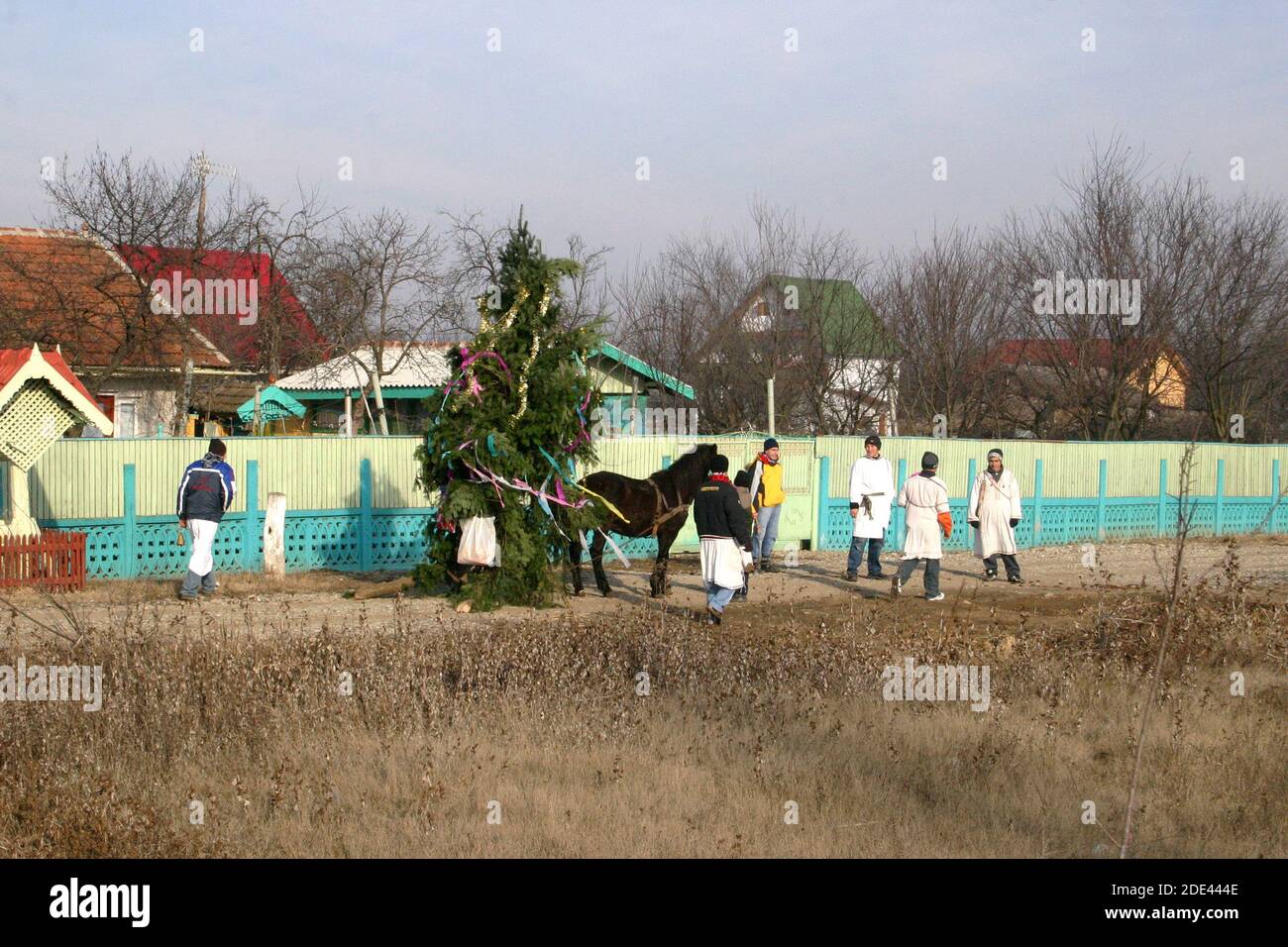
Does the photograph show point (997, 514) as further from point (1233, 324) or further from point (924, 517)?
point (1233, 324)

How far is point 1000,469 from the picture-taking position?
17.4 m

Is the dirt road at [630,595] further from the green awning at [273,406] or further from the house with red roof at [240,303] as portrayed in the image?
the house with red roof at [240,303]

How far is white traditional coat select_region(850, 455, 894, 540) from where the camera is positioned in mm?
17406

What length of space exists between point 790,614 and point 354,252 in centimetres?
1875

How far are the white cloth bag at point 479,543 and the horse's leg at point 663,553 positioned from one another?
2.21 m

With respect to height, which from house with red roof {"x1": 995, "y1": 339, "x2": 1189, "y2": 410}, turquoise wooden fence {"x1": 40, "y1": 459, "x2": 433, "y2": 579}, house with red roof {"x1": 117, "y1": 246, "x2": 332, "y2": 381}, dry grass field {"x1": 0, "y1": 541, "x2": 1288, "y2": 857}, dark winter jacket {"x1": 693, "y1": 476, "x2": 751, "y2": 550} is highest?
house with red roof {"x1": 117, "y1": 246, "x2": 332, "y2": 381}

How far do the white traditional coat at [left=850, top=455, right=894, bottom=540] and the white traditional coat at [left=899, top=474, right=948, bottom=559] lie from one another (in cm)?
196

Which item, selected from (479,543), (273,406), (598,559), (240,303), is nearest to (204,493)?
(479,543)

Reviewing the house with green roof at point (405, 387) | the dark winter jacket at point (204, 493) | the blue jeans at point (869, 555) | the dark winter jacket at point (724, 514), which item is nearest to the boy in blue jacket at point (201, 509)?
the dark winter jacket at point (204, 493)

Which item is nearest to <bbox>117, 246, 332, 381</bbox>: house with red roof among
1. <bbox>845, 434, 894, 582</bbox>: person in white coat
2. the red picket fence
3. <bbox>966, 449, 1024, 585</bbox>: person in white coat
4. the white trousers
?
the red picket fence

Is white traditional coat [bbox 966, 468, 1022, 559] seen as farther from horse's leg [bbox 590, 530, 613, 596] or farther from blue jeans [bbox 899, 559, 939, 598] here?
horse's leg [bbox 590, 530, 613, 596]
